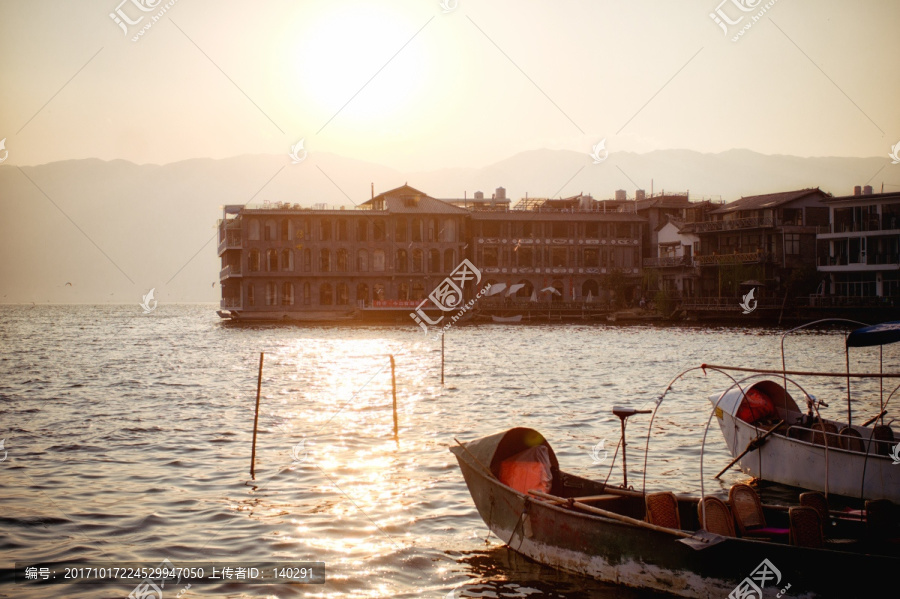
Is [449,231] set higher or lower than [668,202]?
lower

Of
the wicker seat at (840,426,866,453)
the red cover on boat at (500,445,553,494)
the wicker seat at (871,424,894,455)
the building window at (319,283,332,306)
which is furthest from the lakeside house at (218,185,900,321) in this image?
the red cover on boat at (500,445,553,494)

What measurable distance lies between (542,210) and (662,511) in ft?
250

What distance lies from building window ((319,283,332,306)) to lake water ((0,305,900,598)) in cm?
4059

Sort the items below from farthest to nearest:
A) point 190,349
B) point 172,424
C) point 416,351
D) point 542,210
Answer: point 542,210
point 190,349
point 416,351
point 172,424

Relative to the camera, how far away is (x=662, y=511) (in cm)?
870

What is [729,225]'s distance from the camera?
7169 centimetres

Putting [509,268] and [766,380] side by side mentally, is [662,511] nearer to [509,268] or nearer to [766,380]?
[766,380]

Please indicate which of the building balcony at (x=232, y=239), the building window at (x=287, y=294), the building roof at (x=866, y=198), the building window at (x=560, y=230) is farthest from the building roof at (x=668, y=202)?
the building balcony at (x=232, y=239)

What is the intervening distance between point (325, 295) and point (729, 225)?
38772 millimetres

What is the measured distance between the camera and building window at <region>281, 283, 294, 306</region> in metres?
77.4

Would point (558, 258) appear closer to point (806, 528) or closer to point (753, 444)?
point (753, 444)

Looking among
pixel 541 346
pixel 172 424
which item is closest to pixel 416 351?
pixel 541 346

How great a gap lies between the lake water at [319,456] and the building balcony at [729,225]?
3378 cm

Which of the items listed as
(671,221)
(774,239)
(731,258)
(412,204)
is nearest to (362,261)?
(412,204)
